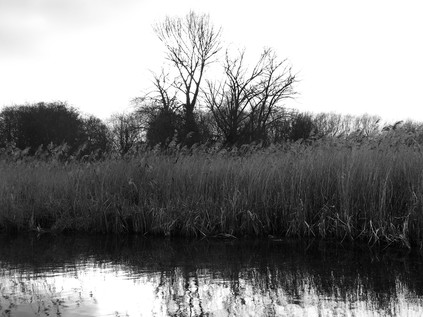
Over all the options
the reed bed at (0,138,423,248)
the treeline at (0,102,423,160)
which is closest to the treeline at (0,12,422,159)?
the treeline at (0,102,423,160)

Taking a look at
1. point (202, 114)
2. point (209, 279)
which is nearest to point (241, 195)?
point (209, 279)

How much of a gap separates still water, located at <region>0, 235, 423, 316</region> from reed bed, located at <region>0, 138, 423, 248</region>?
355 mm

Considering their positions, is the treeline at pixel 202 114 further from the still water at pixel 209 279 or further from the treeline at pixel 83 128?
the still water at pixel 209 279

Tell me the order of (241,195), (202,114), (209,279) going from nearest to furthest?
(209,279) → (241,195) → (202,114)

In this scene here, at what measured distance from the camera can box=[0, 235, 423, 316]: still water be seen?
3.22 m

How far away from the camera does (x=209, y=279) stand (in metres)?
4.02

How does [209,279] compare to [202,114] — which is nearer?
[209,279]

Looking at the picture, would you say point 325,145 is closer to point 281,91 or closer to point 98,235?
point 98,235

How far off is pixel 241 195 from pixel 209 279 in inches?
89.2

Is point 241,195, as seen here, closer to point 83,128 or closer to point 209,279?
point 209,279

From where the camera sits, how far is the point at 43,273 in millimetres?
4324

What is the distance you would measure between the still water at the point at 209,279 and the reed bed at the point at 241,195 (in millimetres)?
355

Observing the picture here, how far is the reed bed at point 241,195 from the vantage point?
17.3 ft


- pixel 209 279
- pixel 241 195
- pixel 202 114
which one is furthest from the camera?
pixel 202 114
